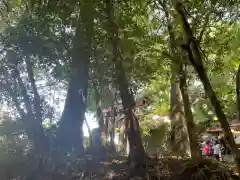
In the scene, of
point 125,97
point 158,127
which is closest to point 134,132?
point 125,97

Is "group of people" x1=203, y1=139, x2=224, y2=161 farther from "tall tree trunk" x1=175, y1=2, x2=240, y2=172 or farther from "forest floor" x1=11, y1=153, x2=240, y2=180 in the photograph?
"tall tree trunk" x1=175, y1=2, x2=240, y2=172

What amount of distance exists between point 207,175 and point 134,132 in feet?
5.79

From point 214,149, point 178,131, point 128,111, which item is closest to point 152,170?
point 128,111

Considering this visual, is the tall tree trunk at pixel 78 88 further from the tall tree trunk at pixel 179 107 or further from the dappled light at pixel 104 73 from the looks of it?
the tall tree trunk at pixel 179 107

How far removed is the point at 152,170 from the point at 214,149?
5363 millimetres

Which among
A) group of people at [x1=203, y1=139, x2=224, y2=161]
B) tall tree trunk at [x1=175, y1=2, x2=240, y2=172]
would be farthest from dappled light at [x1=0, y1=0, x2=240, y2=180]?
group of people at [x1=203, y1=139, x2=224, y2=161]

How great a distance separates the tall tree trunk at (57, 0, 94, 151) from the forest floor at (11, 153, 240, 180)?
42.7 inches

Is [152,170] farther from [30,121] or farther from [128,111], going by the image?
[30,121]

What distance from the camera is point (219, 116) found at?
5656 mm

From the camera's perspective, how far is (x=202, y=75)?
5906 mm

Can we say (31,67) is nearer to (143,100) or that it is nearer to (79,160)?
(79,160)

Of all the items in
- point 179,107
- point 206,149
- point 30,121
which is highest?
point 179,107

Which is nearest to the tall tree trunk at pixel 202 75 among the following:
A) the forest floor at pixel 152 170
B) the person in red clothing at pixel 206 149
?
the forest floor at pixel 152 170

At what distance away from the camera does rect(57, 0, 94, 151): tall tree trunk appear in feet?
27.7
